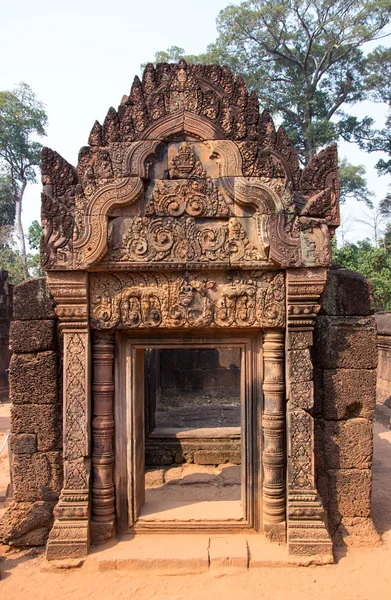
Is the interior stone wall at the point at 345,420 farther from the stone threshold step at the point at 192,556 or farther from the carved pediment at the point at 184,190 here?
the carved pediment at the point at 184,190

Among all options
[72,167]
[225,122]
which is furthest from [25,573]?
[225,122]

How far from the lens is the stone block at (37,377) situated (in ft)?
15.4

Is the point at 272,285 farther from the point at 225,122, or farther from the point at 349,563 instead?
the point at 349,563

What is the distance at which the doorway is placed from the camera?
477 cm

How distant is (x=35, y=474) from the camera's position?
15.5 ft

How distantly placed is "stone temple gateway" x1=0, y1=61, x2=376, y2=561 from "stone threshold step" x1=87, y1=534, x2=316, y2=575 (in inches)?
5.3

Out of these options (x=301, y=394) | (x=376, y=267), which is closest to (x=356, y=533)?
(x=301, y=394)

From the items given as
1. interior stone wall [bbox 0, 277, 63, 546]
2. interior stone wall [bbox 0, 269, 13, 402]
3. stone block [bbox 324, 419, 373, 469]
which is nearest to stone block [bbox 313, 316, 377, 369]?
stone block [bbox 324, 419, 373, 469]

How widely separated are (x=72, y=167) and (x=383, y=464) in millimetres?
6319

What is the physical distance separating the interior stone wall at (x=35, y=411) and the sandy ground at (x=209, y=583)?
508 millimetres

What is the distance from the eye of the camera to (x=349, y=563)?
4406 mm

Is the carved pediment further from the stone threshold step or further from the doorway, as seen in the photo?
the stone threshold step

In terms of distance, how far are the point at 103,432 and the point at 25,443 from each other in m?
0.76

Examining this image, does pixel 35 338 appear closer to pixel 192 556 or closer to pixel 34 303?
pixel 34 303
